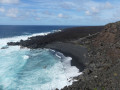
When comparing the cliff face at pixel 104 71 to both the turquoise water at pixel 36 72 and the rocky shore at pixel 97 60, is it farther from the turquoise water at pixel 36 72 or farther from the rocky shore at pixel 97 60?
the turquoise water at pixel 36 72

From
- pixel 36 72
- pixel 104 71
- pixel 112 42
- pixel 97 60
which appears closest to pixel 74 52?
pixel 112 42

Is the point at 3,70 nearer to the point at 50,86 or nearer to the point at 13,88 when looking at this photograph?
the point at 13,88

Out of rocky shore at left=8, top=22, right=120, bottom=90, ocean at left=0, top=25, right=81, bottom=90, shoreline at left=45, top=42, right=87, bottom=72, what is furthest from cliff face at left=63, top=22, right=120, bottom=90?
ocean at left=0, top=25, right=81, bottom=90

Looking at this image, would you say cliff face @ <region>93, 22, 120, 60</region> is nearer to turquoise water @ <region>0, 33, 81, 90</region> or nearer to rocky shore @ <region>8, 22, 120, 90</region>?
rocky shore @ <region>8, 22, 120, 90</region>

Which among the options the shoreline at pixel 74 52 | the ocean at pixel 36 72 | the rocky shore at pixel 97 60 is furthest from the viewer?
the shoreline at pixel 74 52

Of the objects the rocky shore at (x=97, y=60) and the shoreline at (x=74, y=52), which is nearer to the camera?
the rocky shore at (x=97, y=60)

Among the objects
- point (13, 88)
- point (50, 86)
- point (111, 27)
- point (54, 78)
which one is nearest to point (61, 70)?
point (54, 78)

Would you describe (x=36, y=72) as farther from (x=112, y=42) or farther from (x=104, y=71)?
(x=112, y=42)

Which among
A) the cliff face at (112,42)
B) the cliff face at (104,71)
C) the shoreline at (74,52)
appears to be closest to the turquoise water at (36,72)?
the shoreline at (74,52)

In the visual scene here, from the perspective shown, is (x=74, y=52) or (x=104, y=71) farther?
(x=74, y=52)
